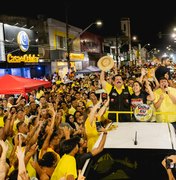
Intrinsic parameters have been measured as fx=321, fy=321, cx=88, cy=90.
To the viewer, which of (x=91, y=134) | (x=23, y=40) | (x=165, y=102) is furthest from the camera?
(x=23, y=40)

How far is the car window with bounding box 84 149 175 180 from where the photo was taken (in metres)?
3.65

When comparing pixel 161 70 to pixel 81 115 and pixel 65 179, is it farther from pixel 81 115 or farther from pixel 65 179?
pixel 65 179

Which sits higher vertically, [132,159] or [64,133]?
[132,159]

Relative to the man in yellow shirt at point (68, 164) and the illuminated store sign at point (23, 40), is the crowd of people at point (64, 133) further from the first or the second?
the illuminated store sign at point (23, 40)

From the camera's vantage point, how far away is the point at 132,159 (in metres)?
3.74

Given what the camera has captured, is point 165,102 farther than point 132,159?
Yes

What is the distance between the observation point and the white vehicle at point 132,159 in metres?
3.66

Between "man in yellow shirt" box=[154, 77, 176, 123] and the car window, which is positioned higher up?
"man in yellow shirt" box=[154, 77, 176, 123]

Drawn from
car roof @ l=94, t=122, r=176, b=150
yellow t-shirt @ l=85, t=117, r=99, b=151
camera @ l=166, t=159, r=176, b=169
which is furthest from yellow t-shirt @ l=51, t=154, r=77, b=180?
yellow t-shirt @ l=85, t=117, r=99, b=151

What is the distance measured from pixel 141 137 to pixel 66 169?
3.41 feet

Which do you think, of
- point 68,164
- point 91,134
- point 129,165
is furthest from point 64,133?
point 129,165

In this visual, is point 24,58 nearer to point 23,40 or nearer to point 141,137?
point 23,40

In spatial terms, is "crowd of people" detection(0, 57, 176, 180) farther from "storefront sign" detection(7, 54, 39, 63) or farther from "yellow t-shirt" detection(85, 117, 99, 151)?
"storefront sign" detection(7, 54, 39, 63)

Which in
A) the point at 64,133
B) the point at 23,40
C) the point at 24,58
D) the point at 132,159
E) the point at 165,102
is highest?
the point at 23,40
